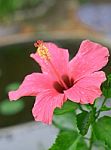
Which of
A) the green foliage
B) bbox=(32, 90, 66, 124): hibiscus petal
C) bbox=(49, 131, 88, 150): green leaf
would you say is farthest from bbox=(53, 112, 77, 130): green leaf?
the green foliage

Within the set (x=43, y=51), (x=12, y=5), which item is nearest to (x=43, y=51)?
(x=43, y=51)

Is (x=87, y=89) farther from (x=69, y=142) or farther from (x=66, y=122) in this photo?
(x=66, y=122)

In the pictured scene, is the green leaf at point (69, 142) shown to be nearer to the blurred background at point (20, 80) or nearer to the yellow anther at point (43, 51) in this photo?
the yellow anther at point (43, 51)

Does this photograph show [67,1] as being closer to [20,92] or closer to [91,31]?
[91,31]

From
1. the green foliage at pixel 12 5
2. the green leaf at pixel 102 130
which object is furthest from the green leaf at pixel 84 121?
the green foliage at pixel 12 5

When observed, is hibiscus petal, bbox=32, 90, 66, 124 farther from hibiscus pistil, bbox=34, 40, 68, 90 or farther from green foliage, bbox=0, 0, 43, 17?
green foliage, bbox=0, 0, 43, 17

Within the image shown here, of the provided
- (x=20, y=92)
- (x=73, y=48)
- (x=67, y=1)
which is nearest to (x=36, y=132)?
(x=73, y=48)
